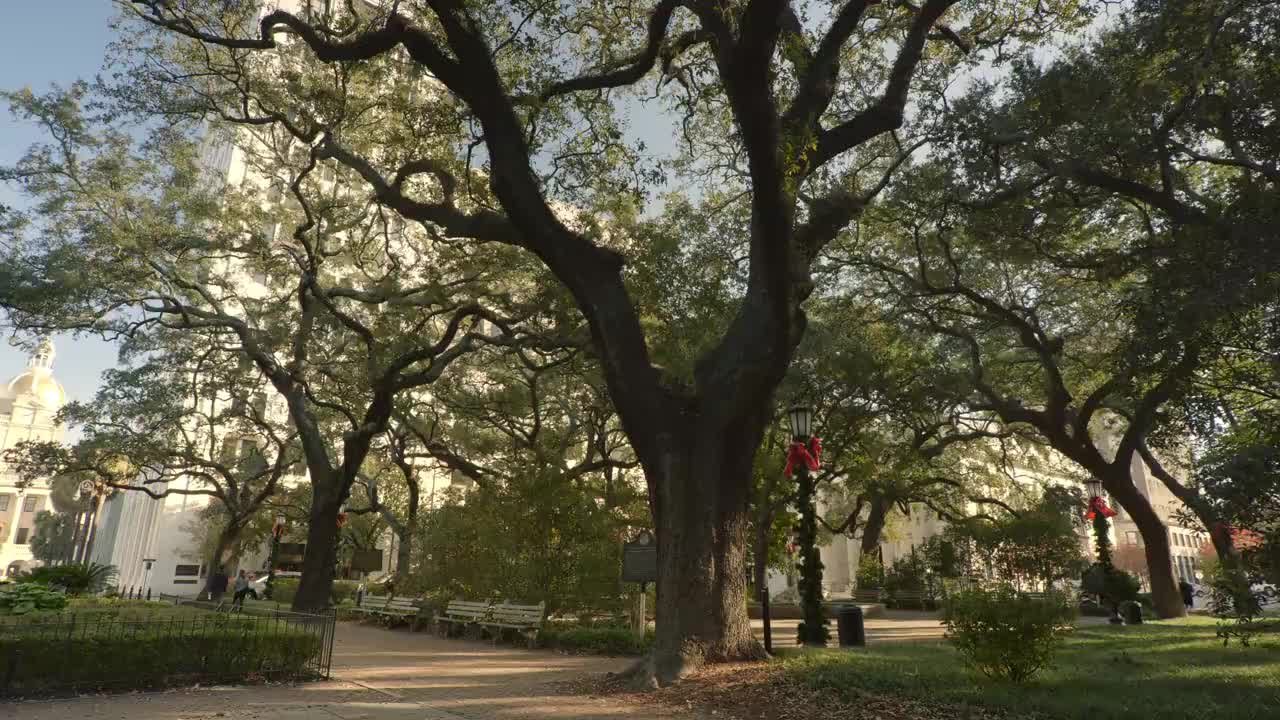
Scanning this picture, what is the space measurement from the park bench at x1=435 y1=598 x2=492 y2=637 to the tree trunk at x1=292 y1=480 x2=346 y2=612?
2.95m

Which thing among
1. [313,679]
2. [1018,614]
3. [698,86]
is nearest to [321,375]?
[313,679]

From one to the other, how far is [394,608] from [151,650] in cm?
1246

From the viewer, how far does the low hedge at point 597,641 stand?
1468cm

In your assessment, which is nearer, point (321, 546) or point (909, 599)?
point (321, 546)

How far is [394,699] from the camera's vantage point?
893 cm

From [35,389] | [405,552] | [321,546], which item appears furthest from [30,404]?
[321,546]

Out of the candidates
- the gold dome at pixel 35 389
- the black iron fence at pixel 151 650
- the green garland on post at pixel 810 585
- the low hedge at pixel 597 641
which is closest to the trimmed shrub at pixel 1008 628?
the green garland on post at pixel 810 585

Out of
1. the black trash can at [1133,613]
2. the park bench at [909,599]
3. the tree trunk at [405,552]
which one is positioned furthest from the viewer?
the park bench at [909,599]

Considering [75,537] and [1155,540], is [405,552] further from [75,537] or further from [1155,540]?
[1155,540]

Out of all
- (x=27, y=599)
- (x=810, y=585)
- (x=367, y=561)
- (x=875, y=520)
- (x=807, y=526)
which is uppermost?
(x=875, y=520)

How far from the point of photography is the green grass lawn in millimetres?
6934

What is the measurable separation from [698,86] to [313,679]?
37.2 ft

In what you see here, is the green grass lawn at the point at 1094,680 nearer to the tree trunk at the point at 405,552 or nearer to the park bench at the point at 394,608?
the park bench at the point at 394,608

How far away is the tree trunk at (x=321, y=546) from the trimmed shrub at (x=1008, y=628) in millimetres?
14761
